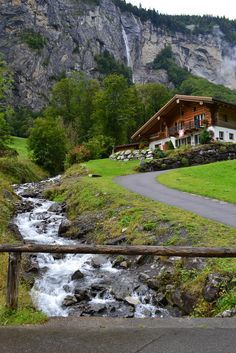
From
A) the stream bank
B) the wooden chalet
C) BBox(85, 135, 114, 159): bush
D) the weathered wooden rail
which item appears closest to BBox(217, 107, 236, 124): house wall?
the wooden chalet

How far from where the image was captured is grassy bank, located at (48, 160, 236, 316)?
10.8 metres

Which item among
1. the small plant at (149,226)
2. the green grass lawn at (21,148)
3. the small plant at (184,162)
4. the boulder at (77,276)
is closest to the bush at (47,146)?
the green grass lawn at (21,148)

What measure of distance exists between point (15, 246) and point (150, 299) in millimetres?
5565

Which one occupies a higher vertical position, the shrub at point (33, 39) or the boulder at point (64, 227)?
the shrub at point (33, 39)

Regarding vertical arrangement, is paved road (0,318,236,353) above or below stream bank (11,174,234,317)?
above

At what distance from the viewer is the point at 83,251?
23.8 feet

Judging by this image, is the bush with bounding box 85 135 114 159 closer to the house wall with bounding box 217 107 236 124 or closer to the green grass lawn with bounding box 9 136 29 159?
the green grass lawn with bounding box 9 136 29 159

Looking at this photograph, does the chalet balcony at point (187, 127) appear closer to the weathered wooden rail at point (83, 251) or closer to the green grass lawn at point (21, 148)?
the green grass lawn at point (21, 148)

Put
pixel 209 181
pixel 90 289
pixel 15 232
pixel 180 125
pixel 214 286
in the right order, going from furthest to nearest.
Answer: pixel 180 125
pixel 209 181
pixel 15 232
pixel 90 289
pixel 214 286

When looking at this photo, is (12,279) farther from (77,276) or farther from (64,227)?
(64,227)

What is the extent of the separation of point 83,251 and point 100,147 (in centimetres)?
5388

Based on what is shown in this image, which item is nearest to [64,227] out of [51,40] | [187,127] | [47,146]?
[47,146]

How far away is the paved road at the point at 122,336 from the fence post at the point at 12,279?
69 cm

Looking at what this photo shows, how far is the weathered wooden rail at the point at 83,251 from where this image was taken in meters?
7.04
